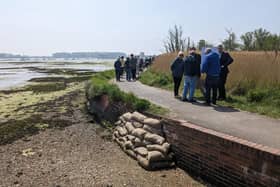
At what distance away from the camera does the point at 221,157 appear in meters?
5.98

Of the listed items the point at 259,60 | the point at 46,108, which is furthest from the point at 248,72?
the point at 46,108

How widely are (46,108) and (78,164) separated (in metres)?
9.24

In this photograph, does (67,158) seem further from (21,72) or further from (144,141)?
(21,72)

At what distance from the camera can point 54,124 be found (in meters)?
13.1

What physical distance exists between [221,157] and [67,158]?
4.41m

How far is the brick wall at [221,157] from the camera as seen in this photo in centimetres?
514

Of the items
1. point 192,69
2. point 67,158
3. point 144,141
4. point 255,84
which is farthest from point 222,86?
point 67,158

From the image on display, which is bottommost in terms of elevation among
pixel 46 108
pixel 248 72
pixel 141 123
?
pixel 46 108

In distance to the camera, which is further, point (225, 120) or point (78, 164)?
point (78, 164)

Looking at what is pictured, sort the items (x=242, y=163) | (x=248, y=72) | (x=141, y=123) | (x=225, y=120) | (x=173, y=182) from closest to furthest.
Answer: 1. (x=242, y=163)
2. (x=173, y=182)
3. (x=225, y=120)
4. (x=141, y=123)
5. (x=248, y=72)

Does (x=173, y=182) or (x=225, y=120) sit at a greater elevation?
(x=225, y=120)

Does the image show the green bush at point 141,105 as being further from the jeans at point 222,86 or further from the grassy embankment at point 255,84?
the jeans at point 222,86

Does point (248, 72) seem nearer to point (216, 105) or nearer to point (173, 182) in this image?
point (216, 105)

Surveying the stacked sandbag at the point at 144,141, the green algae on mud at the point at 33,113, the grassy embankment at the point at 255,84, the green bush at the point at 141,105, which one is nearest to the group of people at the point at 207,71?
the grassy embankment at the point at 255,84
